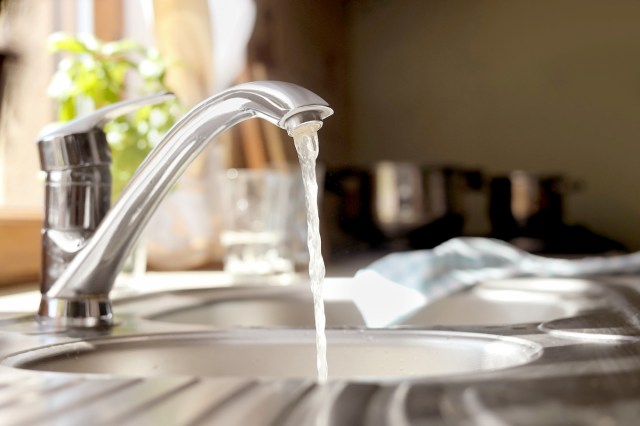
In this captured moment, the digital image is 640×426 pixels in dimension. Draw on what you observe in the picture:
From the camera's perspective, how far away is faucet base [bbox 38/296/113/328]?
68 centimetres

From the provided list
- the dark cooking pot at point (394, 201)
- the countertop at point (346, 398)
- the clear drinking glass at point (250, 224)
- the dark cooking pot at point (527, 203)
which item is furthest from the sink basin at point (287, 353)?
the dark cooking pot at point (527, 203)

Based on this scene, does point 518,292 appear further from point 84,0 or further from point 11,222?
point 84,0

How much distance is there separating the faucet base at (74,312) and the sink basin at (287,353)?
0.16 feet

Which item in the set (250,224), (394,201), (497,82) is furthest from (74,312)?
(497,82)

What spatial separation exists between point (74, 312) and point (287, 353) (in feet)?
0.57

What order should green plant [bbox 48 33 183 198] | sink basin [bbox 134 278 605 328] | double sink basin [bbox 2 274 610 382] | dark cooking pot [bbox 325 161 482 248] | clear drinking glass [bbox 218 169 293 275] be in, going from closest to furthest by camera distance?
double sink basin [bbox 2 274 610 382] → sink basin [bbox 134 278 605 328] → green plant [bbox 48 33 183 198] → clear drinking glass [bbox 218 169 293 275] → dark cooking pot [bbox 325 161 482 248]

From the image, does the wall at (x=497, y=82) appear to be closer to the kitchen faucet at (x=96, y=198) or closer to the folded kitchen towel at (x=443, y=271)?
the folded kitchen towel at (x=443, y=271)

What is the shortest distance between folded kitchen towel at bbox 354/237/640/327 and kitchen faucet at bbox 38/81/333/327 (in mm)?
350

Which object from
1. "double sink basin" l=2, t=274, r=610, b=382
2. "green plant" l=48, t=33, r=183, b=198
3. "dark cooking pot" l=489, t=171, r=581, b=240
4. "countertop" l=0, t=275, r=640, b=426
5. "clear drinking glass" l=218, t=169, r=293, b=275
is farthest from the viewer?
"dark cooking pot" l=489, t=171, r=581, b=240

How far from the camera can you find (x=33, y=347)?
1.90 feet

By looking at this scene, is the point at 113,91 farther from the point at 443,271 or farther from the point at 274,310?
the point at 443,271

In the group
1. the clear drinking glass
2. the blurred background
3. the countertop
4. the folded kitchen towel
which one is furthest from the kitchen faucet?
the blurred background

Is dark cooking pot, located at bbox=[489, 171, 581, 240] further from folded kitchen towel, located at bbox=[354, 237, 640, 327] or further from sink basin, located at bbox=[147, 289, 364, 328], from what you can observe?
sink basin, located at bbox=[147, 289, 364, 328]

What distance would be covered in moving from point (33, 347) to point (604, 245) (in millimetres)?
1501
